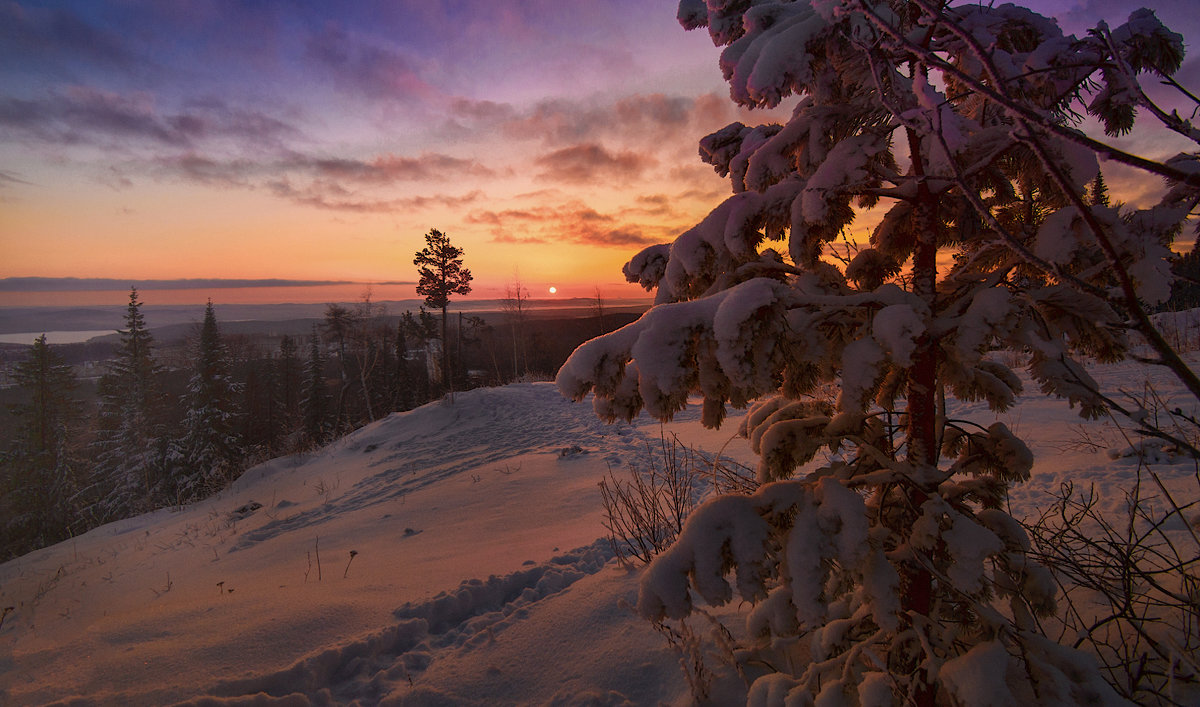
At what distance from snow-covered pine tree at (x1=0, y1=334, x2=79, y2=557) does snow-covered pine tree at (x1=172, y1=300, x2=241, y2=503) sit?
5636 millimetres

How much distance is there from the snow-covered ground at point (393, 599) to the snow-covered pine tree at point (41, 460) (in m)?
26.0

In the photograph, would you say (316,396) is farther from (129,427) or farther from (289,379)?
(289,379)

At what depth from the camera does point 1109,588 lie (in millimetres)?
2215

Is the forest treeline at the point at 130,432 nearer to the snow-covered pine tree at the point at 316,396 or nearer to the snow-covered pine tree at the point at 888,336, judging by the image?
the snow-covered pine tree at the point at 316,396

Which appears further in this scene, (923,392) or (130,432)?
(130,432)

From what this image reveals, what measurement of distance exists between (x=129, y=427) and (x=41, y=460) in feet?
12.3

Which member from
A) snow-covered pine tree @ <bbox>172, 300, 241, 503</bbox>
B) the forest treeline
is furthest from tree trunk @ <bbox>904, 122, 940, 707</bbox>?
snow-covered pine tree @ <bbox>172, 300, 241, 503</bbox>

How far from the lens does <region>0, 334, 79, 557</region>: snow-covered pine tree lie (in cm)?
2525

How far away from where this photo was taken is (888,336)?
1489mm

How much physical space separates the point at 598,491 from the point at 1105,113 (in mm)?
5970

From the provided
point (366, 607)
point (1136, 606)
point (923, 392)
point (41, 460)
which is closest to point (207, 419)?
point (41, 460)

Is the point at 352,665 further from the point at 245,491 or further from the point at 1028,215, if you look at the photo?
the point at 245,491

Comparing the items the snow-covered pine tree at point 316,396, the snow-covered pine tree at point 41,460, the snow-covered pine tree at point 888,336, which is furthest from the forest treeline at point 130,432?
the snow-covered pine tree at point 888,336

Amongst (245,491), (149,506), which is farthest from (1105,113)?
(149,506)
